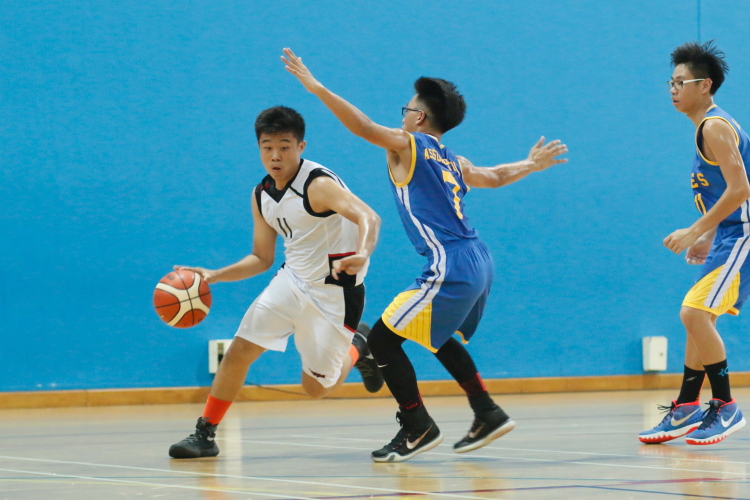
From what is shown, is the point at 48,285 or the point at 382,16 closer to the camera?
the point at 48,285

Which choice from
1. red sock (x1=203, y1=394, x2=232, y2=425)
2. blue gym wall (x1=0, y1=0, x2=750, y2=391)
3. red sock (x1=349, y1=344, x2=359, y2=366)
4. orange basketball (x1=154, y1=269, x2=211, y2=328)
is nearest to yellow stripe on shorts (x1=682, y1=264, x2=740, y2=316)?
red sock (x1=349, y1=344, x2=359, y2=366)

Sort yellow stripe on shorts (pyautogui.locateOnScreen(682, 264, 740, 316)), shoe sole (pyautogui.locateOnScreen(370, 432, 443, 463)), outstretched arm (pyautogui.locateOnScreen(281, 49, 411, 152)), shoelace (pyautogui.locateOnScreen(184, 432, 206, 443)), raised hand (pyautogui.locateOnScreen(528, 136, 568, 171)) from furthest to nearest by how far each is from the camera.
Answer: raised hand (pyautogui.locateOnScreen(528, 136, 568, 171))
yellow stripe on shorts (pyautogui.locateOnScreen(682, 264, 740, 316))
shoelace (pyautogui.locateOnScreen(184, 432, 206, 443))
shoe sole (pyautogui.locateOnScreen(370, 432, 443, 463))
outstretched arm (pyautogui.locateOnScreen(281, 49, 411, 152))

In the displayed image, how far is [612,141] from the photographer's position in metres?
8.12

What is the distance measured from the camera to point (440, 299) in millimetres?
3832

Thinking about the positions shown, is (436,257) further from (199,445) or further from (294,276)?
(199,445)

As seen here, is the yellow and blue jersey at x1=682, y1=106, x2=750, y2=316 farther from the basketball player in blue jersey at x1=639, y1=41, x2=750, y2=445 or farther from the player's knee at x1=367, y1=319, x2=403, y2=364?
the player's knee at x1=367, y1=319, x2=403, y2=364

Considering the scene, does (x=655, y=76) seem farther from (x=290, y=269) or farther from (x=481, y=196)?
(x=290, y=269)

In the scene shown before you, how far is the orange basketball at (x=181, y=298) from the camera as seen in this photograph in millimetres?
4273

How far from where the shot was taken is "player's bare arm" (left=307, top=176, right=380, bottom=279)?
3447mm

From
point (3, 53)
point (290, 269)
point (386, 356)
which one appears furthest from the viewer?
point (3, 53)

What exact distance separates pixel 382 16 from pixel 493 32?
0.96 m

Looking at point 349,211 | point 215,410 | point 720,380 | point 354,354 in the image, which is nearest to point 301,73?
point 349,211

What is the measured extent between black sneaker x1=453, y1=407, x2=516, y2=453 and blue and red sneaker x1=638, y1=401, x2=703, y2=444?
79 cm

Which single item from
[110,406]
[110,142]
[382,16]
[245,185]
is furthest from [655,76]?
[110,406]
